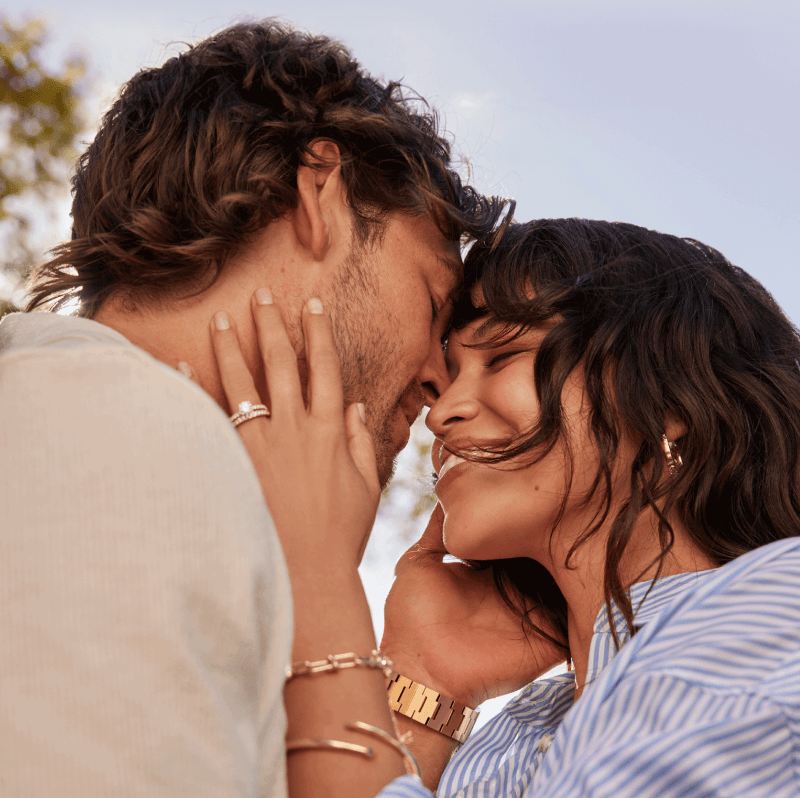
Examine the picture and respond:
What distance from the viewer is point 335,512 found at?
1.95m

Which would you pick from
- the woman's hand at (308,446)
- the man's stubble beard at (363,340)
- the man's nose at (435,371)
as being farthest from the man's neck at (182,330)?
the man's nose at (435,371)

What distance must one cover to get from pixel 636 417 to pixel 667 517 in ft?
1.10

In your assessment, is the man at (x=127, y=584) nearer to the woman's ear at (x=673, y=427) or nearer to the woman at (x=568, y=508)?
the woman at (x=568, y=508)

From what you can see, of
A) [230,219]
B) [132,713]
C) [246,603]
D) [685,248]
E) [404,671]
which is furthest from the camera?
[404,671]

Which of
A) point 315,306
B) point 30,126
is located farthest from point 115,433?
point 30,126

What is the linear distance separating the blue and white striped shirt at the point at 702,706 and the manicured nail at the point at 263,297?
4.72 ft

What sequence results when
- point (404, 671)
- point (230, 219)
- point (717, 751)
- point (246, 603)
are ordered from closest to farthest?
point (246, 603), point (717, 751), point (230, 219), point (404, 671)

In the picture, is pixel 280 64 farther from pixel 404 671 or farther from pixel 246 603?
pixel 404 671

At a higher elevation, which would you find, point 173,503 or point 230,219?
point 230,219

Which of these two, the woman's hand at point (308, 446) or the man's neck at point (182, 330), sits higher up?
the man's neck at point (182, 330)

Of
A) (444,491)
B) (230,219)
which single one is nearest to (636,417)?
(444,491)

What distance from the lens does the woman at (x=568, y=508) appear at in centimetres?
157

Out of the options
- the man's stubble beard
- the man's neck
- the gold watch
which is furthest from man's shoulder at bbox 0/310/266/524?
the gold watch

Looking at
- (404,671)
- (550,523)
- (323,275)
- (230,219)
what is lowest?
(404,671)
